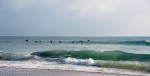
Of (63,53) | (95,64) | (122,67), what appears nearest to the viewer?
(122,67)

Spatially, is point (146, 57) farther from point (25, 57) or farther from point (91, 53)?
point (25, 57)

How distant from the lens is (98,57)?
2544 cm

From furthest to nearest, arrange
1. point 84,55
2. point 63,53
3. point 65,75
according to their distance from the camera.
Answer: point 63,53
point 84,55
point 65,75

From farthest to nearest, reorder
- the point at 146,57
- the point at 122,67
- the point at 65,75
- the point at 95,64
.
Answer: the point at 146,57, the point at 95,64, the point at 122,67, the point at 65,75

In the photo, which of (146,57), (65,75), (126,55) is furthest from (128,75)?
(126,55)

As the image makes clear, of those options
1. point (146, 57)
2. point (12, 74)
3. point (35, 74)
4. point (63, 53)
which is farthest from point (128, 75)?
point (63, 53)

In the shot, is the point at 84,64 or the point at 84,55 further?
the point at 84,55

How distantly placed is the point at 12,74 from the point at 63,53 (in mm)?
15092

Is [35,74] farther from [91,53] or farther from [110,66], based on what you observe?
[91,53]

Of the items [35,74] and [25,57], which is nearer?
[35,74]

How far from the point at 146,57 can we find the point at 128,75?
Result: 9620 mm

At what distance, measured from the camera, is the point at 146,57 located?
23.6m

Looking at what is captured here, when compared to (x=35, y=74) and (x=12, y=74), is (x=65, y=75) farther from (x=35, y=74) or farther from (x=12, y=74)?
(x=12, y=74)

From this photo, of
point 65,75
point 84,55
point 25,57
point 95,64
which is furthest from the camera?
point 84,55
